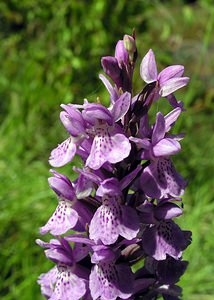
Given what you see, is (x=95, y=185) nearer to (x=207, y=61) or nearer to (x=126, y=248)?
(x=126, y=248)

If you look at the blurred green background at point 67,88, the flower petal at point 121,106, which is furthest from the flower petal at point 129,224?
the blurred green background at point 67,88

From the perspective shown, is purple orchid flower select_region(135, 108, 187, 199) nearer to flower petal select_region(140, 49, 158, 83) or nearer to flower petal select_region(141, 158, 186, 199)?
flower petal select_region(141, 158, 186, 199)

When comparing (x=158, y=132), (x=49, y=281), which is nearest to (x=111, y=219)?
(x=158, y=132)

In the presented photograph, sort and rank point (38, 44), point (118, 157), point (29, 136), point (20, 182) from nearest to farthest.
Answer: point (118, 157)
point (20, 182)
point (29, 136)
point (38, 44)

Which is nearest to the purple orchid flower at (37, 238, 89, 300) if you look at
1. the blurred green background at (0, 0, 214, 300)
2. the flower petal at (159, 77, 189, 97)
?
the flower petal at (159, 77, 189, 97)

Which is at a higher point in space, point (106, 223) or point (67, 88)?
point (67, 88)

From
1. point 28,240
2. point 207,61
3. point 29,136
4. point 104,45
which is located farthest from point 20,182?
point 207,61

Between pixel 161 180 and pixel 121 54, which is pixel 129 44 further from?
pixel 161 180

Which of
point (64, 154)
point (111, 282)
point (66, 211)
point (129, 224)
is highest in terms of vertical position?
point (64, 154)
